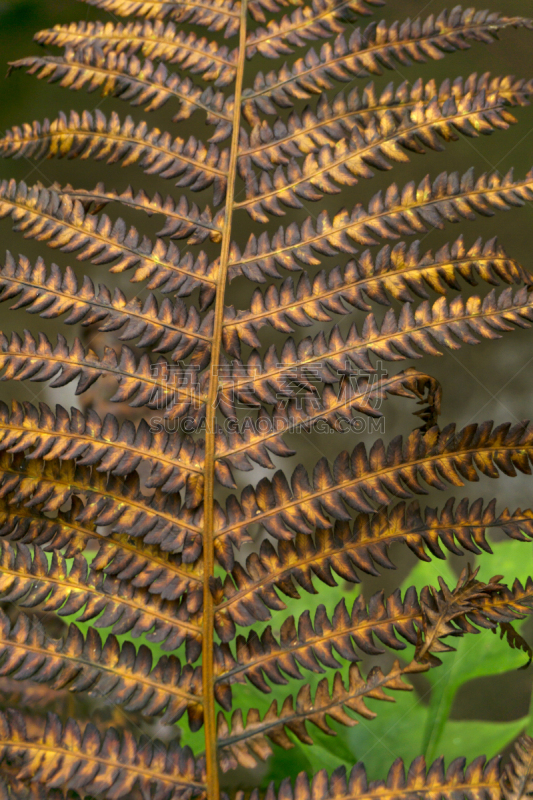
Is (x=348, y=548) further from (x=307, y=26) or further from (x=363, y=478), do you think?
(x=307, y=26)

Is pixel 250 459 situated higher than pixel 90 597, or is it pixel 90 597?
pixel 250 459

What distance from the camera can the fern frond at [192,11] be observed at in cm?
86

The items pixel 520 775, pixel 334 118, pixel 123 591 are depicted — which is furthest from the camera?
pixel 334 118

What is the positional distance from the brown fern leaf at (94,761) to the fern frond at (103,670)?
1.5 inches

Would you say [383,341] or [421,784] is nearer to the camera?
[421,784]

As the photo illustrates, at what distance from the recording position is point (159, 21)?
87 centimetres

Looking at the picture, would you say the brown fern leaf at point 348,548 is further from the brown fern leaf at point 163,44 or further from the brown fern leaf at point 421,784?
the brown fern leaf at point 163,44

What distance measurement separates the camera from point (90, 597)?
683mm

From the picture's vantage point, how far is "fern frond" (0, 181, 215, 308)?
0.75 m

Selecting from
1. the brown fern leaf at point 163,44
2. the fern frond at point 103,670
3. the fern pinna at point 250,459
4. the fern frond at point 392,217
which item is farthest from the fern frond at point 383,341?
the brown fern leaf at point 163,44

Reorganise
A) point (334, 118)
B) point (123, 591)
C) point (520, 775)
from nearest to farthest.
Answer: point (520, 775)
point (123, 591)
point (334, 118)

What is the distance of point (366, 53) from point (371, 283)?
35 centimetres

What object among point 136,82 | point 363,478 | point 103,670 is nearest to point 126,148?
point 136,82

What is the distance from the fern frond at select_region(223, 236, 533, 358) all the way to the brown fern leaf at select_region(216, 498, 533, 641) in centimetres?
25
